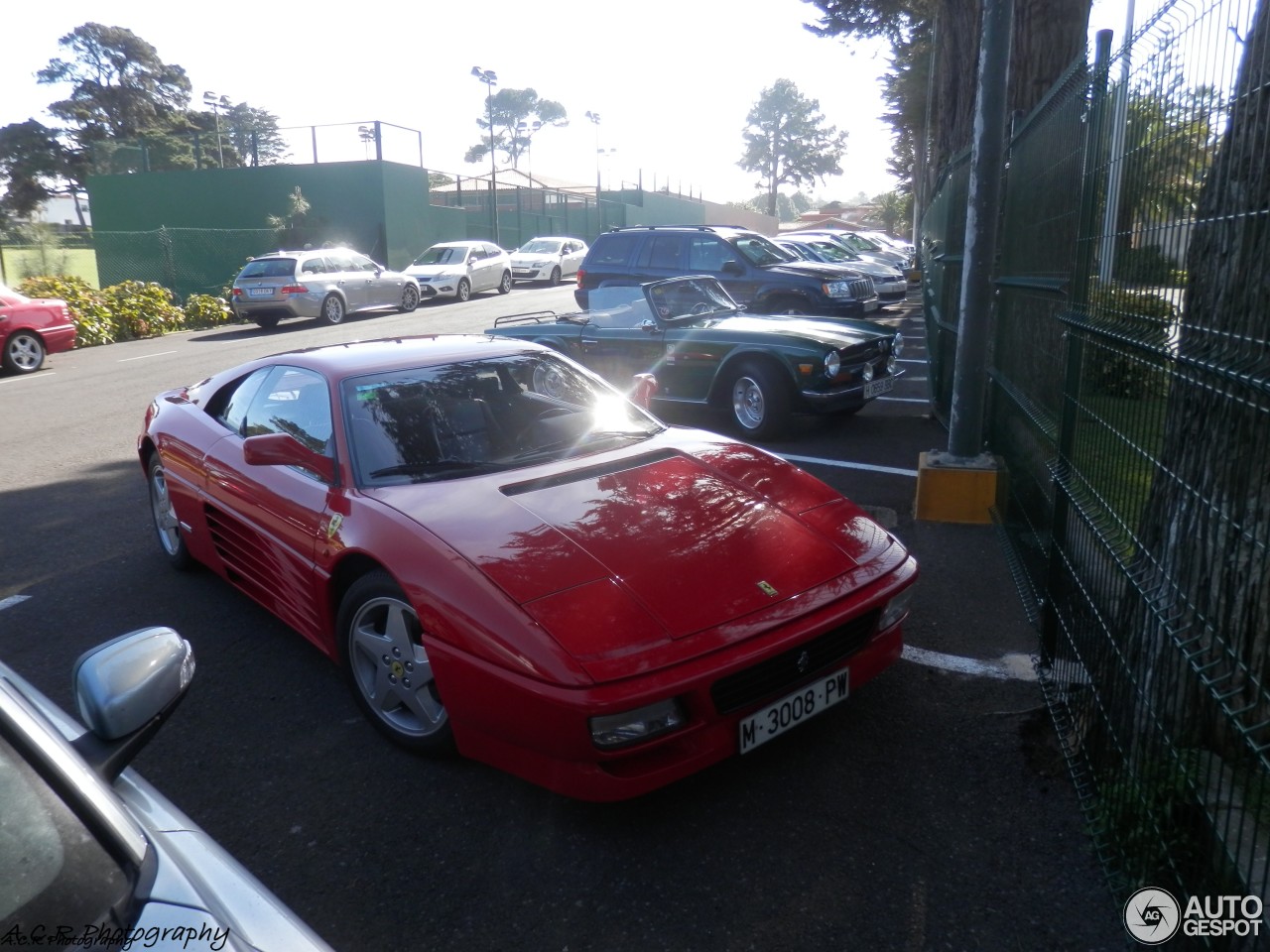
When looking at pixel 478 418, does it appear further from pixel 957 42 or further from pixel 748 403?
pixel 957 42

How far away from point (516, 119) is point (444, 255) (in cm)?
10342

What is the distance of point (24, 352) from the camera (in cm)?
1439

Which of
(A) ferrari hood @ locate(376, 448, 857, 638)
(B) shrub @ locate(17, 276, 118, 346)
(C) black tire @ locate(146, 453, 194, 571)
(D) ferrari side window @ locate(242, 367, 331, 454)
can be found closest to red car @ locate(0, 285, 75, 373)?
(B) shrub @ locate(17, 276, 118, 346)

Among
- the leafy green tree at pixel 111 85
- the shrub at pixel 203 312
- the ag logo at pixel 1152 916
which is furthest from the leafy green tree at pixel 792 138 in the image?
the ag logo at pixel 1152 916

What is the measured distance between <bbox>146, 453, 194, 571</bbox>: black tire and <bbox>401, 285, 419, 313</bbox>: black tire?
18.2 metres

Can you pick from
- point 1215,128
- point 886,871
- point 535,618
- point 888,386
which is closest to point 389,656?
point 535,618

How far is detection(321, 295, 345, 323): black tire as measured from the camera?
2062 centimetres

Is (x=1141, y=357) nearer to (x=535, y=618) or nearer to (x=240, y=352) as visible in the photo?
(x=535, y=618)

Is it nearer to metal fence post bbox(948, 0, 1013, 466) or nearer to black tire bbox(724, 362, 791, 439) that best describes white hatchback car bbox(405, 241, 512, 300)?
black tire bbox(724, 362, 791, 439)

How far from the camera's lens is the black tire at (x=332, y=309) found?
20625 mm

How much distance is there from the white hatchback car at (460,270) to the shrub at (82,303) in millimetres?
7608

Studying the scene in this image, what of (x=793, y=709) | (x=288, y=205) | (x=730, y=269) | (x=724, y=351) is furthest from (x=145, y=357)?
(x=288, y=205)

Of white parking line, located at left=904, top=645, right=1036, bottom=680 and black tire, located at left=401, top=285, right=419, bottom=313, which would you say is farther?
black tire, located at left=401, top=285, right=419, bottom=313

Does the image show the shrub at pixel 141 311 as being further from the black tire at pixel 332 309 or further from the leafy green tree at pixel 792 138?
the leafy green tree at pixel 792 138
